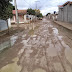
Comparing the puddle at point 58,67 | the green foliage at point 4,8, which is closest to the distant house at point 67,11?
the green foliage at point 4,8

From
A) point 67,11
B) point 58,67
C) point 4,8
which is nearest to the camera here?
point 58,67

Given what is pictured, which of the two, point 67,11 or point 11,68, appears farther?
point 67,11

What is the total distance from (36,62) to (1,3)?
6453 mm

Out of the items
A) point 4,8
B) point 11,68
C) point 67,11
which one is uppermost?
point 67,11

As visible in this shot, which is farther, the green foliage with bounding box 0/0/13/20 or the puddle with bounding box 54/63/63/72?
the green foliage with bounding box 0/0/13/20

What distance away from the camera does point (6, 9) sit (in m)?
8.35

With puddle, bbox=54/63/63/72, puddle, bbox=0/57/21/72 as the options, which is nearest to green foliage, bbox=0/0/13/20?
puddle, bbox=0/57/21/72

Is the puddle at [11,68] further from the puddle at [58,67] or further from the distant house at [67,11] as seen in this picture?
the distant house at [67,11]

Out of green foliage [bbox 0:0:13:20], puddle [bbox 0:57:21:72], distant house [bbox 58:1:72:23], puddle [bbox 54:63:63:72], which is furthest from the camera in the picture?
distant house [bbox 58:1:72:23]

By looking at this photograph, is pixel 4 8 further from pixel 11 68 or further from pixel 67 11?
pixel 67 11

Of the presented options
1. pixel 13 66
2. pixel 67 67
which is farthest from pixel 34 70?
pixel 67 67

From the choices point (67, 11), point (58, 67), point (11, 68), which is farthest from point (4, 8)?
point (67, 11)

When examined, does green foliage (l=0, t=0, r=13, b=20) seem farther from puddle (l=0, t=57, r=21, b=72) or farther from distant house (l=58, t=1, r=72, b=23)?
distant house (l=58, t=1, r=72, b=23)

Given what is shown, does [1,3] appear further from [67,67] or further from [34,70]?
[67,67]
